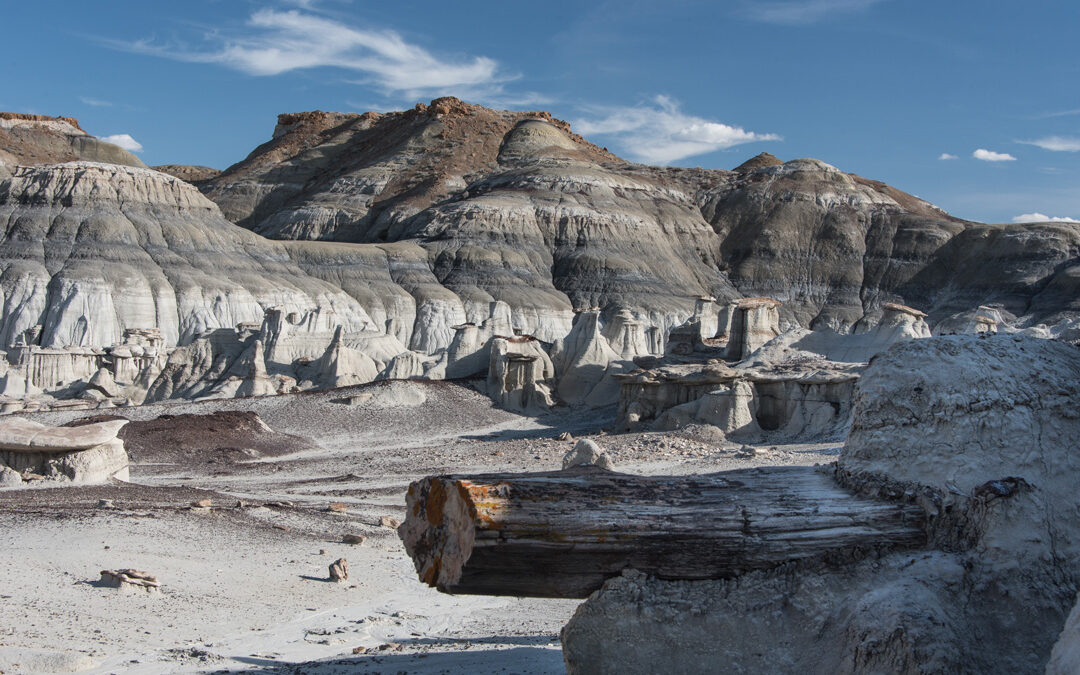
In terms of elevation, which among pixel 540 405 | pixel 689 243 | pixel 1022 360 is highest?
pixel 689 243

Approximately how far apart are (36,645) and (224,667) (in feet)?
5.12

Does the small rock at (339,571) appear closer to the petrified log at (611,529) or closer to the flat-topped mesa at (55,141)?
the petrified log at (611,529)

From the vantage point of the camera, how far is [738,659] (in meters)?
5.10

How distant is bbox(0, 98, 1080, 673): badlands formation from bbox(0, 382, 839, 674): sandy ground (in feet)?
0.21

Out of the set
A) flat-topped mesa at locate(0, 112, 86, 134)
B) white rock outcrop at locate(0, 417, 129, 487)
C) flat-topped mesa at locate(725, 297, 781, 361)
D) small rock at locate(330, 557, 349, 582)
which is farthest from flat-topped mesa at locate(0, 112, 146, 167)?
small rock at locate(330, 557, 349, 582)

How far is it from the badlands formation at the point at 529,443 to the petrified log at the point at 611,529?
17 mm

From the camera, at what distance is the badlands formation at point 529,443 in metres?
5.16

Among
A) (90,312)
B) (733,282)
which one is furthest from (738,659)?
(733,282)

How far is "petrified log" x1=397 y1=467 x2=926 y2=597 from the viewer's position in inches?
196

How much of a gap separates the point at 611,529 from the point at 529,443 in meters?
21.6

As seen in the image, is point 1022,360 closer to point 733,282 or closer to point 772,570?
point 772,570

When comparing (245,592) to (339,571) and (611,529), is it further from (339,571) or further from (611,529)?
(611,529)

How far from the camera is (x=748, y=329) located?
3778 centimetres

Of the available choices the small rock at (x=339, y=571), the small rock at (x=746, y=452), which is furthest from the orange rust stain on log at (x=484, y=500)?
the small rock at (x=746, y=452)
